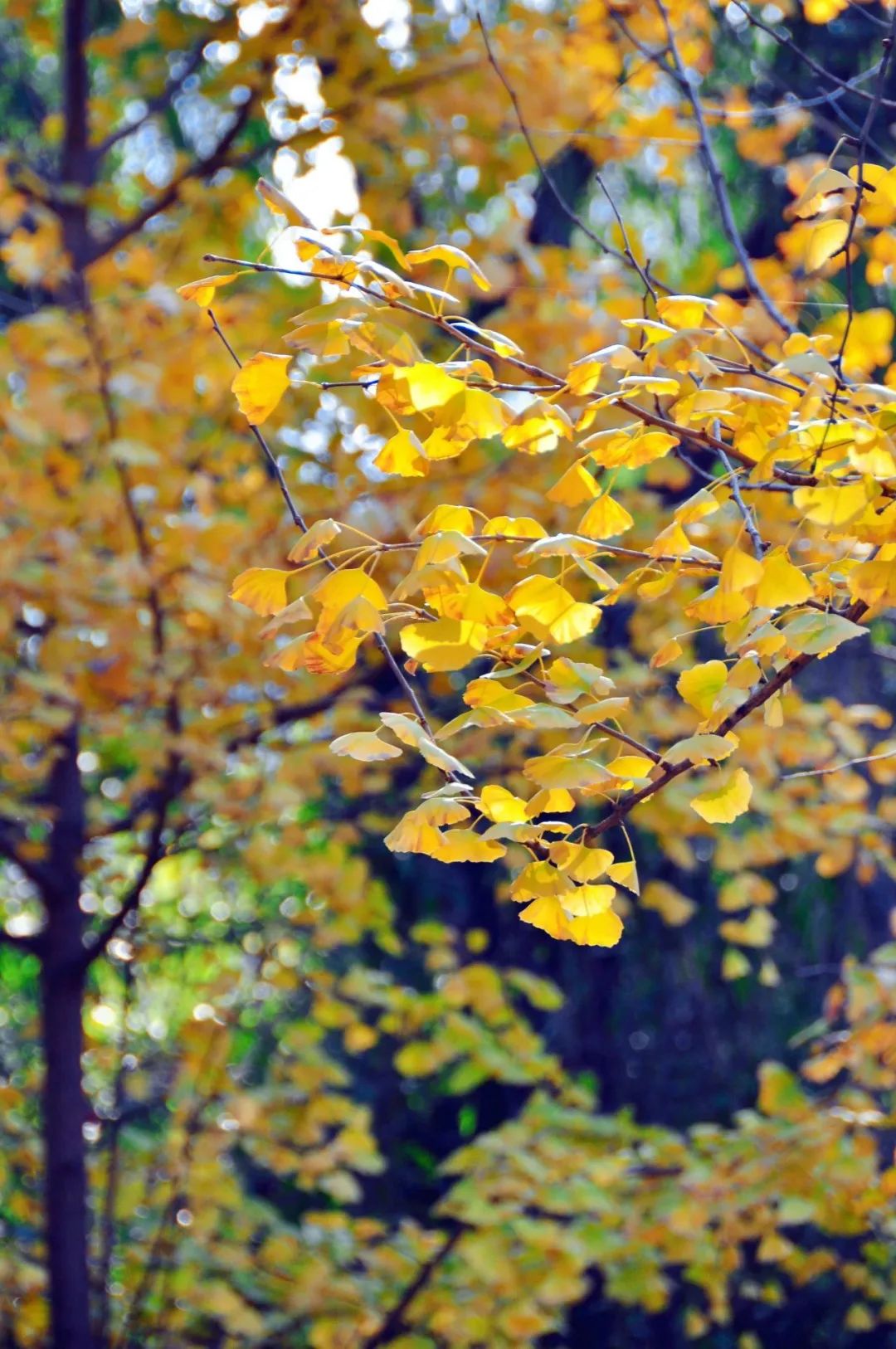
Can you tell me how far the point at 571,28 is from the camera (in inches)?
145

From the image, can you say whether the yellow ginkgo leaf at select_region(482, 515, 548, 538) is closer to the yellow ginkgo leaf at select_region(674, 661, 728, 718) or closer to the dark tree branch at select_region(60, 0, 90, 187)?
the yellow ginkgo leaf at select_region(674, 661, 728, 718)

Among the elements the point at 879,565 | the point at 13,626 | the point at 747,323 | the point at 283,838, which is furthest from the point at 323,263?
the point at 283,838

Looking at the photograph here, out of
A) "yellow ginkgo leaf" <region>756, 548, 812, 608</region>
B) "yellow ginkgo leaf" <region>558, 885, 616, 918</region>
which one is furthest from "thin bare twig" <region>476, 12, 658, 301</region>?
"yellow ginkgo leaf" <region>558, 885, 616, 918</region>

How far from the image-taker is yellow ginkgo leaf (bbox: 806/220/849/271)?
1362mm

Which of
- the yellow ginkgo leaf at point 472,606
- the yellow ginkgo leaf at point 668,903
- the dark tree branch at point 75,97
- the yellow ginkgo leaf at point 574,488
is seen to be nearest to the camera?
the yellow ginkgo leaf at point 472,606

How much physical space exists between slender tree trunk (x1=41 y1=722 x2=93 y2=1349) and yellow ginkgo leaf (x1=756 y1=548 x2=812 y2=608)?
7.66ft

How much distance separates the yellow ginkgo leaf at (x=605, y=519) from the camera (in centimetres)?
125

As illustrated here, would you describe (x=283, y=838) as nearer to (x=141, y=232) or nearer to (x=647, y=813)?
(x=647, y=813)

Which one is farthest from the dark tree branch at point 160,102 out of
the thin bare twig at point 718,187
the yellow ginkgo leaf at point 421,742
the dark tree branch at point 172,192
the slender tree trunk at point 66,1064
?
the yellow ginkgo leaf at point 421,742

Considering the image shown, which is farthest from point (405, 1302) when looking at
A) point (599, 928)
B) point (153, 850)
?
point (599, 928)

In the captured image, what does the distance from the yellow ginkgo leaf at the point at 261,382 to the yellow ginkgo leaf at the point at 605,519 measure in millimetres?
308

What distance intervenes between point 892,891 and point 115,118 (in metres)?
3.49

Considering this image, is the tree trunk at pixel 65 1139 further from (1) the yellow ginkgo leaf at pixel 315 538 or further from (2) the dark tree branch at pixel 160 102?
(1) the yellow ginkgo leaf at pixel 315 538

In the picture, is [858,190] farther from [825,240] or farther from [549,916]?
[549,916]
